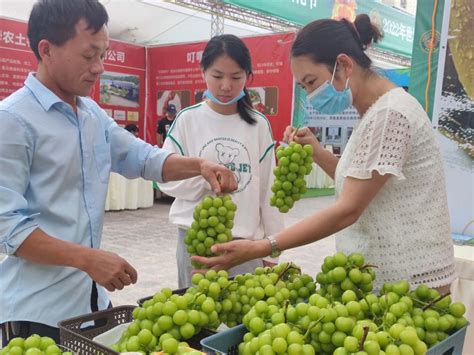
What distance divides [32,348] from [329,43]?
1310mm

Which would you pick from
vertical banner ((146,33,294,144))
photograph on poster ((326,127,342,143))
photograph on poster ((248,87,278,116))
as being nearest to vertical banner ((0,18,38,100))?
vertical banner ((146,33,294,144))

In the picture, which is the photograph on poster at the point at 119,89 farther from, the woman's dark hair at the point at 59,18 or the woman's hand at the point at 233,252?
the woman's hand at the point at 233,252

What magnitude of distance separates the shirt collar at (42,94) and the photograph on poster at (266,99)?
5.65m

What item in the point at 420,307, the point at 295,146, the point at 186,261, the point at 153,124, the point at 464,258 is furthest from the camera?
the point at 153,124

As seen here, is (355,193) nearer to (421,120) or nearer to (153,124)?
(421,120)

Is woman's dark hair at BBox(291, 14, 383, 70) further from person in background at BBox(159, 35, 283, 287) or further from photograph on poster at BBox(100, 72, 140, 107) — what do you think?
photograph on poster at BBox(100, 72, 140, 107)

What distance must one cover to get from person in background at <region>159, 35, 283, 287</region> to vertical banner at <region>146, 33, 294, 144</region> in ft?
14.7

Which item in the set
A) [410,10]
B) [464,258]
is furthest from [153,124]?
[464,258]

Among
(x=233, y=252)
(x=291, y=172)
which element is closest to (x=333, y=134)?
(x=291, y=172)

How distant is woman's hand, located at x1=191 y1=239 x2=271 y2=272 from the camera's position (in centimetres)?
156

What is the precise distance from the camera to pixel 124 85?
8.48 metres

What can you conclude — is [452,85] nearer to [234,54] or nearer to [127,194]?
[234,54]

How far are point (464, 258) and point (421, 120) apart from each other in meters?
1.33

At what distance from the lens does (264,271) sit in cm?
156
